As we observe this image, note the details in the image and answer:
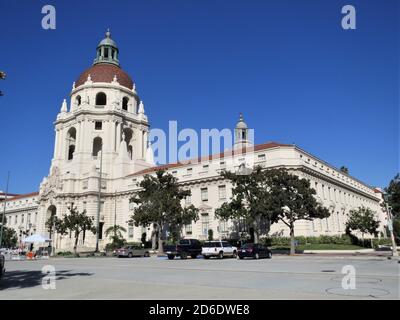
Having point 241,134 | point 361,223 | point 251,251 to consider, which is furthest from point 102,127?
point 251,251

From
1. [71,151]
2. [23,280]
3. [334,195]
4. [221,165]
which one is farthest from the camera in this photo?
[71,151]

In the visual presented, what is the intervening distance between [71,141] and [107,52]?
886 inches

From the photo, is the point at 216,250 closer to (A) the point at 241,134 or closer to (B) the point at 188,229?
(B) the point at 188,229

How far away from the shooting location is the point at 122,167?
7306 cm

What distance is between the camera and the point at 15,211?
103 m

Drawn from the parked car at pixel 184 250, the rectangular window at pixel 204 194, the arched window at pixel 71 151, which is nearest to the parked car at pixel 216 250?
the parked car at pixel 184 250

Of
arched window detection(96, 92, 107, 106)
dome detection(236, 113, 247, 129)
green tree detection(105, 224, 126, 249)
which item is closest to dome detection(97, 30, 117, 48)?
arched window detection(96, 92, 107, 106)

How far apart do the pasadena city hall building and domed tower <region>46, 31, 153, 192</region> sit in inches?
7.6

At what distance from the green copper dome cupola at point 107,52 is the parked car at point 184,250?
6068cm

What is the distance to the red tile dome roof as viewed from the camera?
79.4 m

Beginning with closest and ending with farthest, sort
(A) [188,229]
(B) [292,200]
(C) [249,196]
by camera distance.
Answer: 1. (B) [292,200]
2. (C) [249,196]
3. (A) [188,229]

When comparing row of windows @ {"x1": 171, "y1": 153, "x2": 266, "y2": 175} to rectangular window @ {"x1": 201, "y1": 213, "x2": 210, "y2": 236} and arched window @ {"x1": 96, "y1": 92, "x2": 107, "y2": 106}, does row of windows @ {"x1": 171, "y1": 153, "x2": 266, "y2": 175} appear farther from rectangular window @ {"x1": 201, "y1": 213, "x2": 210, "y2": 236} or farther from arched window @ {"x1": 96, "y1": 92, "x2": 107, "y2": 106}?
arched window @ {"x1": 96, "y1": 92, "x2": 107, "y2": 106}

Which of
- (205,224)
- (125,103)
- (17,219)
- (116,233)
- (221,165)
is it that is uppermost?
(125,103)

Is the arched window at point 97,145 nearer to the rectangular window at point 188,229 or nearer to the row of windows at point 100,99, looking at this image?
the row of windows at point 100,99
